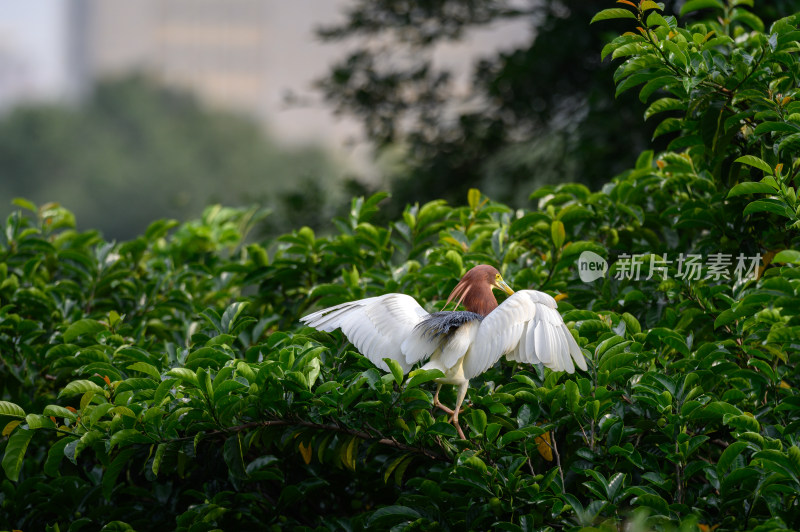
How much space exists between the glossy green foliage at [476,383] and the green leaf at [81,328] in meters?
0.03

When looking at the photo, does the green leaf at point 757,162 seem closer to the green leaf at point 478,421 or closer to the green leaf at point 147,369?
the green leaf at point 478,421

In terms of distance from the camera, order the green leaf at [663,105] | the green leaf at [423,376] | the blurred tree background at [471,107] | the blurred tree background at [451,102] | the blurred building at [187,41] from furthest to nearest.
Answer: the blurred building at [187,41] → the blurred tree background at [451,102] → the blurred tree background at [471,107] → the green leaf at [663,105] → the green leaf at [423,376]

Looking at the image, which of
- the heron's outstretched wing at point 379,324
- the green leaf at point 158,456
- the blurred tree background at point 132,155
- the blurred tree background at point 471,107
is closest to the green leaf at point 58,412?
the green leaf at point 158,456

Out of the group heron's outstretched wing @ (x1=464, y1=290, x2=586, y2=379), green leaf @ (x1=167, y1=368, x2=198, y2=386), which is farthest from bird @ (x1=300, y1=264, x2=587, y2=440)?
green leaf @ (x1=167, y1=368, x2=198, y2=386)

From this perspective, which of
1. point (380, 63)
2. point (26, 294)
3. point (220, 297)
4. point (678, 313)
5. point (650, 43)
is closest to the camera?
point (650, 43)

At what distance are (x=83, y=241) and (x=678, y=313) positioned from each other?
7.58 feet

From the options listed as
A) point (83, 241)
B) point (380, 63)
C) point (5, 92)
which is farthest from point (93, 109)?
point (83, 241)

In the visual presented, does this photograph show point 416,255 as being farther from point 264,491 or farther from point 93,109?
point 93,109

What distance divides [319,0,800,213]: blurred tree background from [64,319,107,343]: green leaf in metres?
3.98

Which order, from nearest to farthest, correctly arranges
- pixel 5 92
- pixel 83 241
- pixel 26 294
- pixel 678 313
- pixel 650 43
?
pixel 650 43
pixel 678 313
pixel 26 294
pixel 83 241
pixel 5 92

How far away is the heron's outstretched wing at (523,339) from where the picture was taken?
187cm

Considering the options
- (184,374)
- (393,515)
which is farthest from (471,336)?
(184,374)

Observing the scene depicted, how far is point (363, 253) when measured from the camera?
2881 millimetres

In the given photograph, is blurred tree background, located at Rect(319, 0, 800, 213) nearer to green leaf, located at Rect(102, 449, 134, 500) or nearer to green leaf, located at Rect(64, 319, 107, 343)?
green leaf, located at Rect(64, 319, 107, 343)
